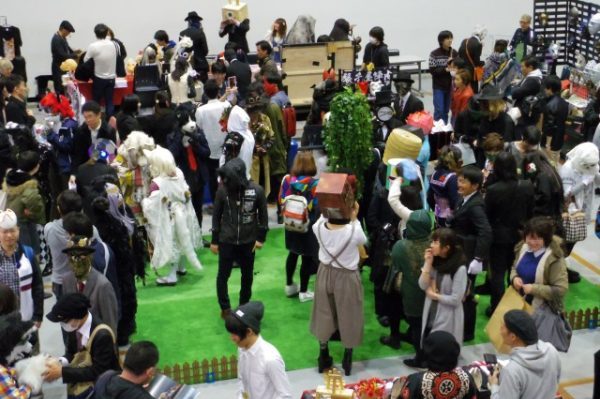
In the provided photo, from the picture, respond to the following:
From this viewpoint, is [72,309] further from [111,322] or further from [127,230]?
[127,230]

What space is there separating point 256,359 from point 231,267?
268 centimetres

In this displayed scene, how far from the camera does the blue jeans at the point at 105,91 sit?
12242mm

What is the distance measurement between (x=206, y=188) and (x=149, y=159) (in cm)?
254

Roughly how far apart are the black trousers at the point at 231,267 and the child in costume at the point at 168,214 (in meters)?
0.78

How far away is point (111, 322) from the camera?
583cm

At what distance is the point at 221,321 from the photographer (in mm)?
7777

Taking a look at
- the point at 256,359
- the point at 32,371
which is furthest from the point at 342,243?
the point at 32,371

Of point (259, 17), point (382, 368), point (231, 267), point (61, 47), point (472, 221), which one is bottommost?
point (382, 368)

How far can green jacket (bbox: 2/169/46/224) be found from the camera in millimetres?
7434

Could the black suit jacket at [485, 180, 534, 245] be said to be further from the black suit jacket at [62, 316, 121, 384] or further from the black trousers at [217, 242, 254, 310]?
the black suit jacket at [62, 316, 121, 384]

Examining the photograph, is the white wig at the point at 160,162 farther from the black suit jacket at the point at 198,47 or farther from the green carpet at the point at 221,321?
the black suit jacket at the point at 198,47

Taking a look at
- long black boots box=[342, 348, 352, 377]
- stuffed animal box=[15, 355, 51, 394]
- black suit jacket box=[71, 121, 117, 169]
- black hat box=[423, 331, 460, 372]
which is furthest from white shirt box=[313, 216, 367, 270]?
black suit jacket box=[71, 121, 117, 169]

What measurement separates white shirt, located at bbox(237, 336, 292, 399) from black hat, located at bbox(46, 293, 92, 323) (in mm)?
986

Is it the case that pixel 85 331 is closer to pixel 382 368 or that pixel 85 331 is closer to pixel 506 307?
pixel 382 368
